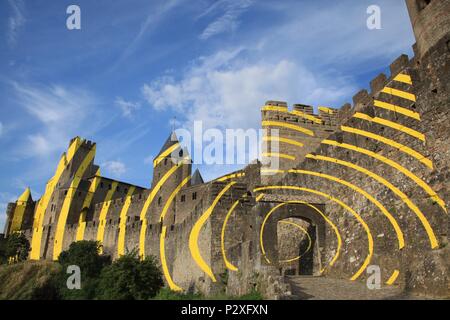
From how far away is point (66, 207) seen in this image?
51.1 metres

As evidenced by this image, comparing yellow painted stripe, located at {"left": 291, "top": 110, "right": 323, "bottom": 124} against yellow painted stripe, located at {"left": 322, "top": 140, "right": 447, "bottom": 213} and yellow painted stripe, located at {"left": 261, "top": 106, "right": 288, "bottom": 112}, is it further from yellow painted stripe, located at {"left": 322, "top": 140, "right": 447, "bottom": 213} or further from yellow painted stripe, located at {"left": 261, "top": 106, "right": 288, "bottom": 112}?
yellow painted stripe, located at {"left": 322, "top": 140, "right": 447, "bottom": 213}

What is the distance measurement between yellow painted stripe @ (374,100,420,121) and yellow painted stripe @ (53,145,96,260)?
40.5 m

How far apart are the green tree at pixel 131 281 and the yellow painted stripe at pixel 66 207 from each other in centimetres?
3005

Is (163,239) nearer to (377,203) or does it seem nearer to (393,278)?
(377,203)

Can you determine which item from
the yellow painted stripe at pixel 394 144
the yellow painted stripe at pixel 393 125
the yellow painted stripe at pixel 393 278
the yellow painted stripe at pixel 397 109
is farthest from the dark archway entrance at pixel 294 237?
the yellow painted stripe at pixel 397 109

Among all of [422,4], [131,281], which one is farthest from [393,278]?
[131,281]

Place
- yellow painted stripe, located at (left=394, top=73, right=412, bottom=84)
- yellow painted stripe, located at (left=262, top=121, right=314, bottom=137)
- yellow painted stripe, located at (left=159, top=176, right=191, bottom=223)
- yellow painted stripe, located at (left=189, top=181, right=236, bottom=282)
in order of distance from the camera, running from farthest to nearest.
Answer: yellow painted stripe, located at (left=159, top=176, right=191, bottom=223), yellow painted stripe, located at (left=262, top=121, right=314, bottom=137), yellow painted stripe, located at (left=189, top=181, right=236, bottom=282), yellow painted stripe, located at (left=394, top=73, right=412, bottom=84)

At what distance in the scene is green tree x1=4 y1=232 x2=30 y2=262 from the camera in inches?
1816

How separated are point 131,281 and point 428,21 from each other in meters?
14.5

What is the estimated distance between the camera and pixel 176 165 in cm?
4175

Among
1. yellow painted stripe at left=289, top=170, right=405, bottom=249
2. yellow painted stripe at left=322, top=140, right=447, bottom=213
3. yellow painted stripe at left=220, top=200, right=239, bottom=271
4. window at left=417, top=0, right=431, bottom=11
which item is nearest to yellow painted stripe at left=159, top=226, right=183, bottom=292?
yellow painted stripe at left=220, top=200, right=239, bottom=271
